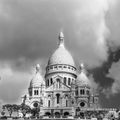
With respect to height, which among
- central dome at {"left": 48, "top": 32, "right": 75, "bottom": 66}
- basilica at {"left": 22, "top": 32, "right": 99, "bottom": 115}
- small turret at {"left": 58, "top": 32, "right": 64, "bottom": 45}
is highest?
small turret at {"left": 58, "top": 32, "right": 64, "bottom": 45}

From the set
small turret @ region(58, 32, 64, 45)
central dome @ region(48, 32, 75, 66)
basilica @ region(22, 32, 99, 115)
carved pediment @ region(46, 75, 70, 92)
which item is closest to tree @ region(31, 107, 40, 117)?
basilica @ region(22, 32, 99, 115)

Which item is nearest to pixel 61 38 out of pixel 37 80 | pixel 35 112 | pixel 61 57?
pixel 61 57

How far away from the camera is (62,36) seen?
17725 centimetres

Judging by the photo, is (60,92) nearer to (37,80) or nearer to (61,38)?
(37,80)

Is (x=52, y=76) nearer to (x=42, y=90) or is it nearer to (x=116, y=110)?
(x=42, y=90)

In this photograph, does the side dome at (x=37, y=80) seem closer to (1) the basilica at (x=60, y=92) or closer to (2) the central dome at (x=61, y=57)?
(1) the basilica at (x=60, y=92)

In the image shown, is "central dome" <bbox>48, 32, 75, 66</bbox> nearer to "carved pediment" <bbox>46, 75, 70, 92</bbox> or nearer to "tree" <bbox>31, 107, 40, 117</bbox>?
"carved pediment" <bbox>46, 75, 70, 92</bbox>

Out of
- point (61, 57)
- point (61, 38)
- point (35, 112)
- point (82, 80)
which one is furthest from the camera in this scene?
point (61, 38)

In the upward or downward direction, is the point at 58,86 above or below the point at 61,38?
below

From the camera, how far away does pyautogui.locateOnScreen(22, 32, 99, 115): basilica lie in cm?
14838

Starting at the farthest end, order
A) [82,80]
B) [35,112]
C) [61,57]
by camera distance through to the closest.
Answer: [61,57] → [82,80] → [35,112]

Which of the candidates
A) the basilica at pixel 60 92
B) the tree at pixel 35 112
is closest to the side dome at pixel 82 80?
the basilica at pixel 60 92

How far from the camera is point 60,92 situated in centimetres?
15438

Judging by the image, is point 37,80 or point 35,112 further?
point 37,80
